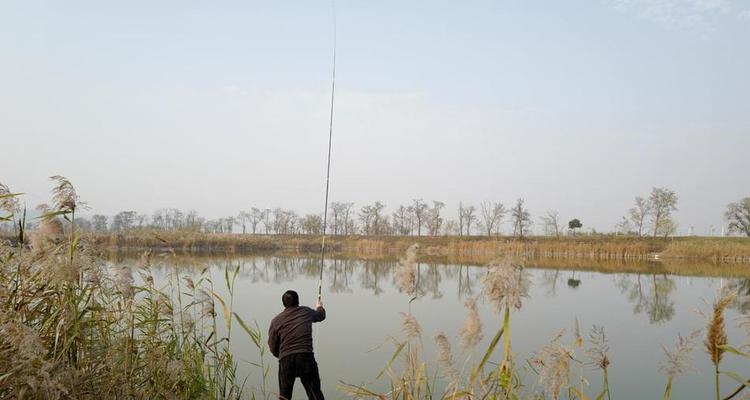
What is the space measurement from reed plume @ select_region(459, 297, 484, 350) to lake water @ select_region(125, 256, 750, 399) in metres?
0.09

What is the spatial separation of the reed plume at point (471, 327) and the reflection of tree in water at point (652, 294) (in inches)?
497

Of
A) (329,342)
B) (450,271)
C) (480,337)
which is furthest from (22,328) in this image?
(450,271)

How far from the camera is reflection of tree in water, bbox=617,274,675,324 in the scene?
14516 millimetres

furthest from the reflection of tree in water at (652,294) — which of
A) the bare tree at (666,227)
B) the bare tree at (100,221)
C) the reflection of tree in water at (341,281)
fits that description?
the bare tree at (100,221)

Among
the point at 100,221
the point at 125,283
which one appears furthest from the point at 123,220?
the point at 125,283

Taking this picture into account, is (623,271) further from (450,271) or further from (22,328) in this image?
(22,328)

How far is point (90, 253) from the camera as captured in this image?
342 centimetres

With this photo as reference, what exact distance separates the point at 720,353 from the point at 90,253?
3555mm

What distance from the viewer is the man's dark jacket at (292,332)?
4758mm

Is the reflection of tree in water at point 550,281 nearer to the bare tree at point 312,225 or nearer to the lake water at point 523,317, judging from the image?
the lake water at point 523,317

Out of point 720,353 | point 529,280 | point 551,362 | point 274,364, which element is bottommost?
point 274,364

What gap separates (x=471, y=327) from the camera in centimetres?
271

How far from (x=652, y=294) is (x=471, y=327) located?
18.1m

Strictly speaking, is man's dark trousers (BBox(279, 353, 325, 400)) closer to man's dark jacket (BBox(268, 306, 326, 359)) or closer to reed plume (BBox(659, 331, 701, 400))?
man's dark jacket (BBox(268, 306, 326, 359))
